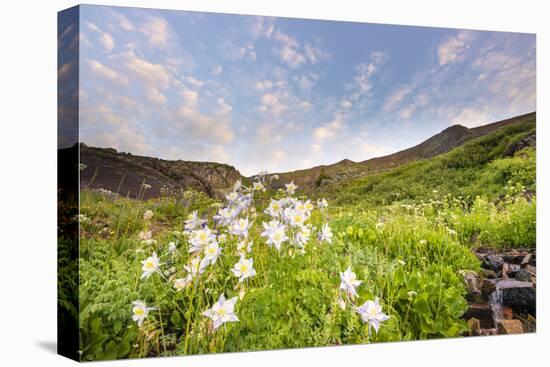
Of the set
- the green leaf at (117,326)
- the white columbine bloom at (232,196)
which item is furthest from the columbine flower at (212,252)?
the green leaf at (117,326)

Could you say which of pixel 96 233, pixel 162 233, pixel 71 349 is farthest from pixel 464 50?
pixel 71 349

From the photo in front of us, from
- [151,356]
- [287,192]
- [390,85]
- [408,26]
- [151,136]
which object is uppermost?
[408,26]

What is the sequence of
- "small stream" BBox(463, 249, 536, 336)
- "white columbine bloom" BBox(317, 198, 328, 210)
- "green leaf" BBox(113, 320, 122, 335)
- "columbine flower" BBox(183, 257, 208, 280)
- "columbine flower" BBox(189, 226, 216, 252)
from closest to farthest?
"green leaf" BBox(113, 320, 122, 335) < "columbine flower" BBox(183, 257, 208, 280) < "columbine flower" BBox(189, 226, 216, 252) < "white columbine bloom" BBox(317, 198, 328, 210) < "small stream" BBox(463, 249, 536, 336)

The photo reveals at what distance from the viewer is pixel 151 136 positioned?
15.0ft

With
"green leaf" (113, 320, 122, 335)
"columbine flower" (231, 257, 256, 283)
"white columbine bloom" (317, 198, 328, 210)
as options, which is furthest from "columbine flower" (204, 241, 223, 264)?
"white columbine bloom" (317, 198, 328, 210)

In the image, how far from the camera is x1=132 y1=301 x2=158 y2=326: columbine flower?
429cm

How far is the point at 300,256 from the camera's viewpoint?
4828 millimetres

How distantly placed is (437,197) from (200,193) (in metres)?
2.07

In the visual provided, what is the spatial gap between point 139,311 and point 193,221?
77 centimetres

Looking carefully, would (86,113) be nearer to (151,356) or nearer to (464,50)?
(151,356)

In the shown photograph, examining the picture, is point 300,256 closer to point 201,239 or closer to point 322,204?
point 322,204

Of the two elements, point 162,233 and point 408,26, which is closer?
point 162,233

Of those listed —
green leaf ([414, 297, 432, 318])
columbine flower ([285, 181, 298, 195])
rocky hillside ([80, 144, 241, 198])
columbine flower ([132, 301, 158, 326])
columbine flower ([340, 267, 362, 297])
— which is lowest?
green leaf ([414, 297, 432, 318])

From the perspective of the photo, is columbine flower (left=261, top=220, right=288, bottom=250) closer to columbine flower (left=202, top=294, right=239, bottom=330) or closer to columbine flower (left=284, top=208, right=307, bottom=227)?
columbine flower (left=284, top=208, right=307, bottom=227)
